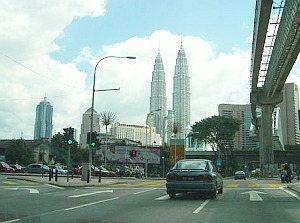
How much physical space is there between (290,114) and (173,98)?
31461 millimetres

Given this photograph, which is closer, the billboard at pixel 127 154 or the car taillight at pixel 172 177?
the car taillight at pixel 172 177

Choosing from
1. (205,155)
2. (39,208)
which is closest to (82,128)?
(205,155)

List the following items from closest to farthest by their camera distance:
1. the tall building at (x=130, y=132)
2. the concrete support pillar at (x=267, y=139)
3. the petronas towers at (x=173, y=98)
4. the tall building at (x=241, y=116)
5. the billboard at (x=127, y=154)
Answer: the concrete support pillar at (x=267, y=139)
the billboard at (x=127, y=154)
the petronas towers at (x=173, y=98)
the tall building at (x=130, y=132)
the tall building at (x=241, y=116)

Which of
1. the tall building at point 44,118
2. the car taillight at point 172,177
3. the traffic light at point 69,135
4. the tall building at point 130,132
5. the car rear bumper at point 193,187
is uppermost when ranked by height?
the tall building at point 130,132

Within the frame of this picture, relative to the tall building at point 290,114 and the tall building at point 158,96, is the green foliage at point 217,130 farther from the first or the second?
the tall building at point 158,96

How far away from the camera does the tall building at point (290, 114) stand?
310ft

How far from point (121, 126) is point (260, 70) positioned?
65.2 m

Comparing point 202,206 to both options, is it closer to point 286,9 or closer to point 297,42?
point 286,9

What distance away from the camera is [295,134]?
124188 mm

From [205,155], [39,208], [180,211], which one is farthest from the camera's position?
[205,155]

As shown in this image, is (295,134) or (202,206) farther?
(295,134)

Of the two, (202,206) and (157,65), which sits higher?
(157,65)

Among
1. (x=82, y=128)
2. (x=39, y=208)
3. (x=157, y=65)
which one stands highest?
(x=157, y=65)

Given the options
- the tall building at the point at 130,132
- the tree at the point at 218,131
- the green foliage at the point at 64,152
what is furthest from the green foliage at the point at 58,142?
the tree at the point at 218,131
